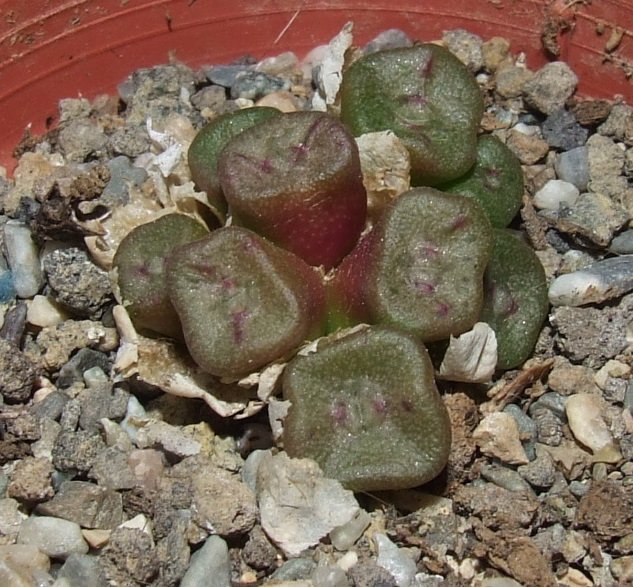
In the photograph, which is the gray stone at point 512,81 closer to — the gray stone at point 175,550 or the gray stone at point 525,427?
the gray stone at point 525,427

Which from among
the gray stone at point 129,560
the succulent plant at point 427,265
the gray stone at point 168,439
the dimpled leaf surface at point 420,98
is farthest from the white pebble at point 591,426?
the gray stone at point 129,560

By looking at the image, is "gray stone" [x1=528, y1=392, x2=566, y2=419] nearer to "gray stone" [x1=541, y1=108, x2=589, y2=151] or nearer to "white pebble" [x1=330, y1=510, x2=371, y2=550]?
"white pebble" [x1=330, y1=510, x2=371, y2=550]

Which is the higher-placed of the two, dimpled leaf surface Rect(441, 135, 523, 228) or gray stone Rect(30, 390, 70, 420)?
gray stone Rect(30, 390, 70, 420)

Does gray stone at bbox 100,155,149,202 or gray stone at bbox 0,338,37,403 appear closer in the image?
gray stone at bbox 0,338,37,403

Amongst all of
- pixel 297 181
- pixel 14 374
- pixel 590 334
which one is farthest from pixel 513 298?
pixel 14 374

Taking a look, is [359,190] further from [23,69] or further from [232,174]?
[23,69]

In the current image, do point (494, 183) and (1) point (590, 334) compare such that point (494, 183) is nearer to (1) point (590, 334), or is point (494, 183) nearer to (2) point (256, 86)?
(1) point (590, 334)

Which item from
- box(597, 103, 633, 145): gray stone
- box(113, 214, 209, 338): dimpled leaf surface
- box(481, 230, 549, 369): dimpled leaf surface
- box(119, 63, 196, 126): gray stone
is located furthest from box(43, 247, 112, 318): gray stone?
box(597, 103, 633, 145): gray stone
